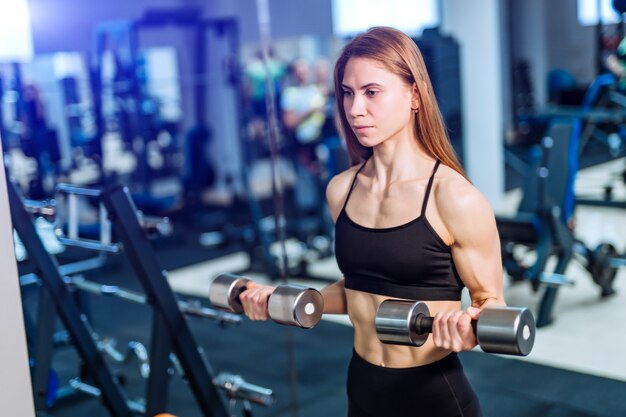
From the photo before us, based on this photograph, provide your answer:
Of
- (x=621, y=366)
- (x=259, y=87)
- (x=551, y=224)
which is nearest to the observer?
(x=621, y=366)

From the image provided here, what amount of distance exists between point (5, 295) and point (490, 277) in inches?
35.2

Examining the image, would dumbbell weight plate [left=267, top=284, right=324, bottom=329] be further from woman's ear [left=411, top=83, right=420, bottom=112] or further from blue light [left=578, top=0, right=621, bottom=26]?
blue light [left=578, top=0, right=621, bottom=26]

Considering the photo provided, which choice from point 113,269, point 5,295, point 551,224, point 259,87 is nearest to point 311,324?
point 5,295

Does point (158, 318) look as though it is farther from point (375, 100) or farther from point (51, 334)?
point (375, 100)

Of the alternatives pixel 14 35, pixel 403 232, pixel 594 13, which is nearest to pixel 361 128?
pixel 403 232

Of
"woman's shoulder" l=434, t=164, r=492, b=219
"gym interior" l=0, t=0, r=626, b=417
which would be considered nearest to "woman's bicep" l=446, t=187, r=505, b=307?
"woman's shoulder" l=434, t=164, r=492, b=219

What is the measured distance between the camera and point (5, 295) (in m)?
1.46

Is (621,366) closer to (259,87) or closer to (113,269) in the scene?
(113,269)

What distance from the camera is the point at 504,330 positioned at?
109cm

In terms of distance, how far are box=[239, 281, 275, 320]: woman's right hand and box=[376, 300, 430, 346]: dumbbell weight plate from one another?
306 millimetres

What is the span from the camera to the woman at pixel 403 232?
141 centimetres

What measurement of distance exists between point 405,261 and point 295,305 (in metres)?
0.23

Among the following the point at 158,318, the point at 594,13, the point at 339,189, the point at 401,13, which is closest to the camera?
the point at 339,189

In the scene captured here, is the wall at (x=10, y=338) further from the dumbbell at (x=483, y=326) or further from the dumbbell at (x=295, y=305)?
the dumbbell at (x=483, y=326)
